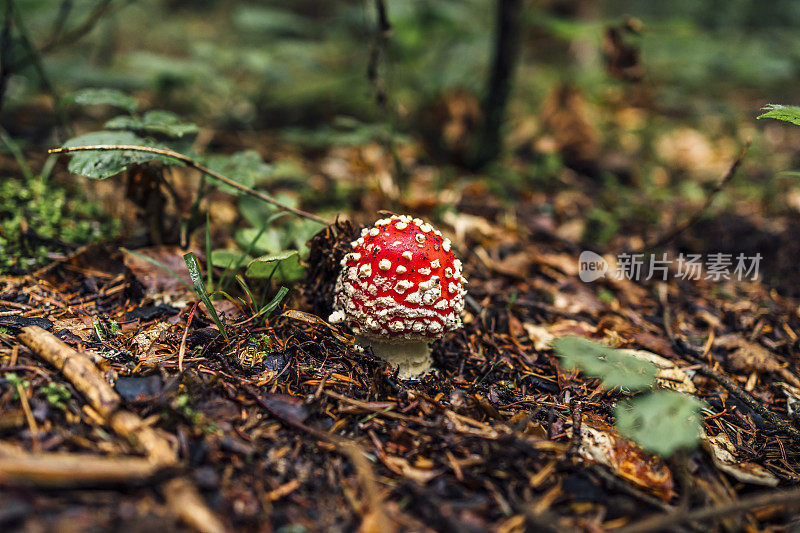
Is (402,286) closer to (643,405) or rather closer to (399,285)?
(399,285)

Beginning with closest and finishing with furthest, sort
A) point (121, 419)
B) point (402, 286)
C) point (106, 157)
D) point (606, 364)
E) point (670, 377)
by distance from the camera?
point (121, 419), point (606, 364), point (402, 286), point (106, 157), point (670, 377)

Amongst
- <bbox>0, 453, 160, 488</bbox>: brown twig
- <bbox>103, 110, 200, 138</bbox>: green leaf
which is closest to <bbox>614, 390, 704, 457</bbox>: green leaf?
<bbox>0, 453, 160, 488</bbox>: brown twig

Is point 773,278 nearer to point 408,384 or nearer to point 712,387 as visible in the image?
point 712,387

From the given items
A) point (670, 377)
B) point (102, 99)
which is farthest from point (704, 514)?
point (102, 99)

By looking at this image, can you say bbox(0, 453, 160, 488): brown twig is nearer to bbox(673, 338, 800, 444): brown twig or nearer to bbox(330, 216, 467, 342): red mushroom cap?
bbox(330, 216, 467, 342): red mushroom cap

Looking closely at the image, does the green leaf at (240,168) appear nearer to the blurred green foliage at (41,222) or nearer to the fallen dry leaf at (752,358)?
the blurred green foliage at (41,222)

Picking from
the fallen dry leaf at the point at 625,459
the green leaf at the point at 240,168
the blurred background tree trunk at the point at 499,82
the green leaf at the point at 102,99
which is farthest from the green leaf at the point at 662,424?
the blurred background tree trunk at the point at 499,82
